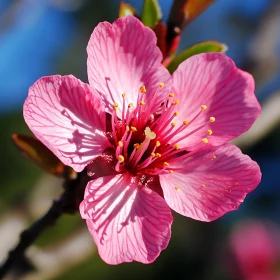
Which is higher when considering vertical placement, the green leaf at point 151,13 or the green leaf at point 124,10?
the green leaf at point 124,10

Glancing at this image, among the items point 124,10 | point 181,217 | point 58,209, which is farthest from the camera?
point 181,217

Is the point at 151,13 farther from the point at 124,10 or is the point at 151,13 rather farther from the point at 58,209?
the point at 58,209

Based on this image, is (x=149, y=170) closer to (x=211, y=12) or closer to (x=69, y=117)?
(x=69, y=117)

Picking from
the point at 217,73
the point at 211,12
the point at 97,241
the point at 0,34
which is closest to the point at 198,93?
the point at 217,73

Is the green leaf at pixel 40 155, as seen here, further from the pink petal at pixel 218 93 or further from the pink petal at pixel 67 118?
the pink petal at pixel 218 93

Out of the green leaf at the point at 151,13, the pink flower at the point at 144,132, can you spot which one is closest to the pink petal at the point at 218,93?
the pink flower at the point at 144,132

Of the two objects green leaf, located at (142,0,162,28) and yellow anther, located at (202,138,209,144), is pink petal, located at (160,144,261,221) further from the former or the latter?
green leaf, located at (142,0,162,28)

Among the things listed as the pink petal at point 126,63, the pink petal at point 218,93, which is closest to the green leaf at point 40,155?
the pink petal at point 126,63

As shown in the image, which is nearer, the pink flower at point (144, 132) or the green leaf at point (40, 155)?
the pink flower at point (144, 132)

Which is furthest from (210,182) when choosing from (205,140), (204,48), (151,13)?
(151,13)
